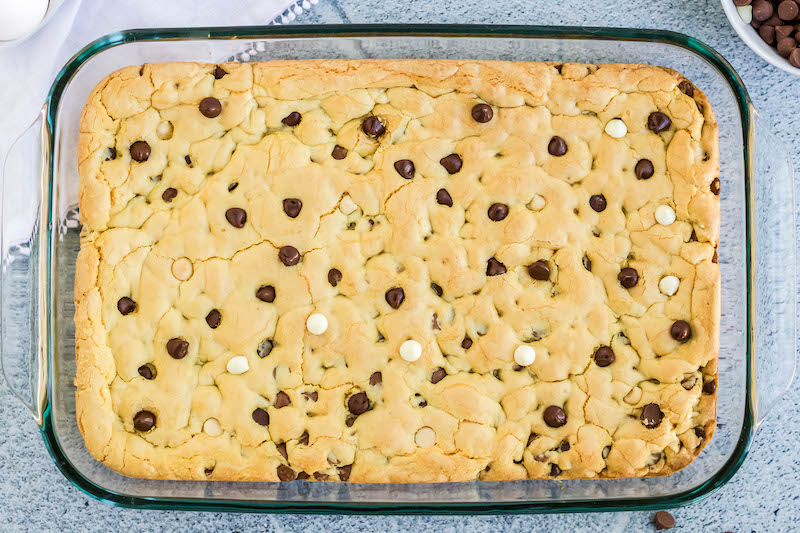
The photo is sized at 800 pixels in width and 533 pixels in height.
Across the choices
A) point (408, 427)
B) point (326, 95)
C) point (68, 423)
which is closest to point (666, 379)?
point (408, 427)

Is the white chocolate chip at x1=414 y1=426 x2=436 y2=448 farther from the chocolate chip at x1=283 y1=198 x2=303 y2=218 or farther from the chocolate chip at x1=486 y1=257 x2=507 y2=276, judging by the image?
the chocolate chip at x1=283 y1=198 x2=303 y2=218

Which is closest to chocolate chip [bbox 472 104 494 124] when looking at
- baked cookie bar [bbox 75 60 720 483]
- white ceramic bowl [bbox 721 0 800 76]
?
baked cookie bar [bbox 75 60 720 483]

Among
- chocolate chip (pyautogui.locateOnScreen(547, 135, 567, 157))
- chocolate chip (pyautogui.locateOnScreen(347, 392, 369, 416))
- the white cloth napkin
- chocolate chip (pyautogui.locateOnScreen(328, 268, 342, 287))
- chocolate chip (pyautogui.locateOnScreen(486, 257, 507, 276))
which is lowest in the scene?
chocolate chip (pyautogui.locateOnScreen(347, 392, 369, 416))

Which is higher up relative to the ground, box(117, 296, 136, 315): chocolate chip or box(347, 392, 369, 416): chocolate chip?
box(117, 296, 136, 315): chocolate chip

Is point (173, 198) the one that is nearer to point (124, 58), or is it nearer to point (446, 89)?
point (124, 58)

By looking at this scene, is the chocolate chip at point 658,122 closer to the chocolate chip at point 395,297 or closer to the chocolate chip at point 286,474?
the chocolate chip at point 395,297

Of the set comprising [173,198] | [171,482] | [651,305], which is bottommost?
[171,482]
